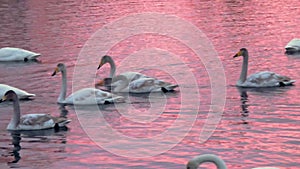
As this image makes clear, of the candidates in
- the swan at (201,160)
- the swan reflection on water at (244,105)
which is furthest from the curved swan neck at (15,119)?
the swan at (201,160)

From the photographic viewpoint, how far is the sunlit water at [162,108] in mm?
14938

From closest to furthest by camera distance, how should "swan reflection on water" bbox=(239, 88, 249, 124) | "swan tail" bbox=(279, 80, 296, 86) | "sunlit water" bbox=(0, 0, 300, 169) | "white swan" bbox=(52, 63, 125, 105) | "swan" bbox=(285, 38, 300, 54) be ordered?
"sunlit water" bbox=(0, 0, 300, 169) → "swan reflection on water" bbox=(239, 88, 249, 124) → "white swan" bbox=(52, 63, 125, 105) → "swan tail" bbox=(279, 80, 296, 86) → "swan" bbox=(285, 38, 300, 54)

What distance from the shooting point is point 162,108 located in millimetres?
19188

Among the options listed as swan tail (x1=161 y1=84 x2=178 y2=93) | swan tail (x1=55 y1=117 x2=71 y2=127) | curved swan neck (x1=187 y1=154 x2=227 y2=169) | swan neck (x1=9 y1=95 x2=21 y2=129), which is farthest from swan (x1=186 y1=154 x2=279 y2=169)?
swan tail (x1=161 y1=84 x2=178 y2=93)

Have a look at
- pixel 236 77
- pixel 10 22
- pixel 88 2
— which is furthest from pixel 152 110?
pixel 88 2

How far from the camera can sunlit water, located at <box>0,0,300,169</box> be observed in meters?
14.9

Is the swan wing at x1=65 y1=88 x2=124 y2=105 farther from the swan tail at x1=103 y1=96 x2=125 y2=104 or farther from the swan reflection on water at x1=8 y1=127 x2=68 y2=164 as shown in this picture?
the swan reflection on water at x1=8 y1=127 x2=68 y2=164

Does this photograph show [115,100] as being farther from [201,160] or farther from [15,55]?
[201,160]

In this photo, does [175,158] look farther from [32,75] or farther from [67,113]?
[32,75]

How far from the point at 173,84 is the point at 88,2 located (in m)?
32.9

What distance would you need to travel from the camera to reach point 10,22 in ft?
136

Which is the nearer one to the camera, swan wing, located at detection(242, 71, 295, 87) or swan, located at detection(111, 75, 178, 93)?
swan, located at detection(111, 75, 178, 93)

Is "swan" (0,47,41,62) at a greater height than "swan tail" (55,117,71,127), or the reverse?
"swan" (0,47,41,62)

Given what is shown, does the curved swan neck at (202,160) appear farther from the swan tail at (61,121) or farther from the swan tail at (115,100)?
the swan tail at (115,100)
